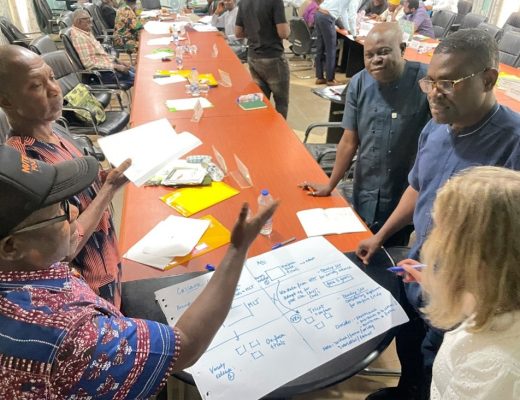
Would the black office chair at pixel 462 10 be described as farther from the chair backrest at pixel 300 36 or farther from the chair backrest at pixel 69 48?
the chair backrest at pixel 69 48

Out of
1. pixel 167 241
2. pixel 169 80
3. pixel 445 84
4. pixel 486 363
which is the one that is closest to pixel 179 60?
pixel 169 80

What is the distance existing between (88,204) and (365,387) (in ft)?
4.77

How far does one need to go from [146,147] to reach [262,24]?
2156 mm

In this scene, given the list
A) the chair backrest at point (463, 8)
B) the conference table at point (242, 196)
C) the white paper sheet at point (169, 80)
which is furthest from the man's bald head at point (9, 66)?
the chair backrest at point (463, 8)

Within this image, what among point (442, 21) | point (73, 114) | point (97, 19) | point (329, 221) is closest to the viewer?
point (329, 221)

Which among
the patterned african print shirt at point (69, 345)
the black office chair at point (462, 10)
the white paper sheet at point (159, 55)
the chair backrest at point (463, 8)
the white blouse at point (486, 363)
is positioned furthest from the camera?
the chair backrest at point (463, 8)

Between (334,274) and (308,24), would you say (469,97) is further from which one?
(308,24)

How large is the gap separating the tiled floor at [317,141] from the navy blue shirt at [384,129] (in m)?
0.73

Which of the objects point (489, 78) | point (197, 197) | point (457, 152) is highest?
point (489, 78)

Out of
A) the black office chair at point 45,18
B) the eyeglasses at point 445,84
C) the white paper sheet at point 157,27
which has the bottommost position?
the black office chair at point 45,18

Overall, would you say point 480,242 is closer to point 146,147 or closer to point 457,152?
point 457,152

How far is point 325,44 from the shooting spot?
18.9 feet

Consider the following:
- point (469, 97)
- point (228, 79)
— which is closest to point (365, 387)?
point (469, 97)

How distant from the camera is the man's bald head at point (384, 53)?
5.69ft
